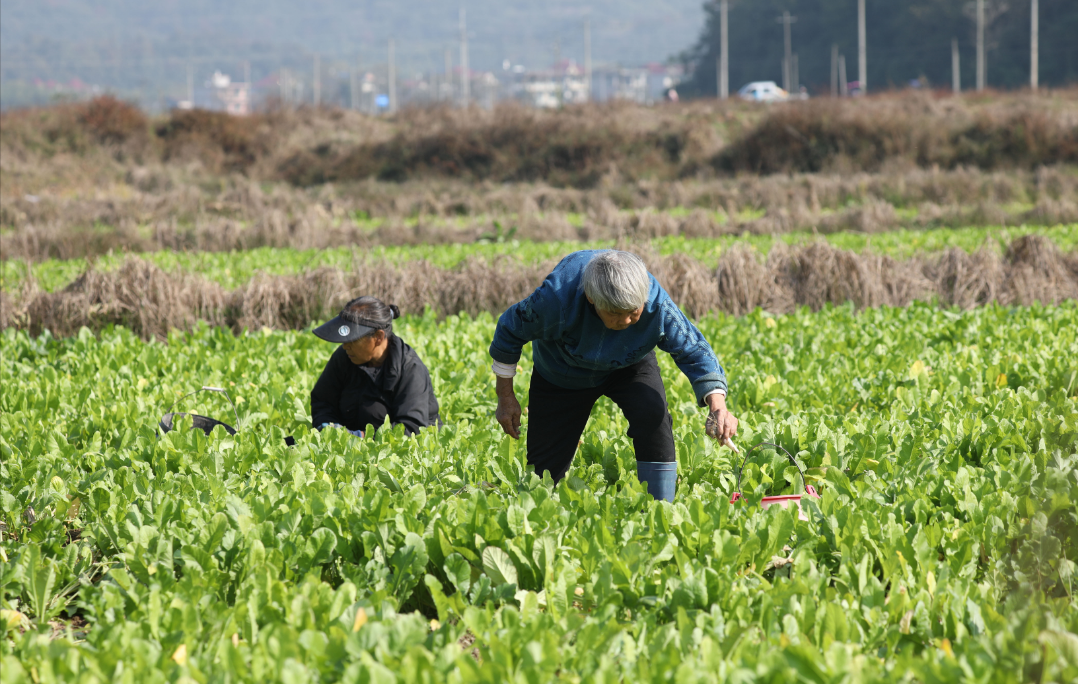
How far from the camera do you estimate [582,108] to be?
115 ft

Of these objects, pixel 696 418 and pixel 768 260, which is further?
pixel 768 260

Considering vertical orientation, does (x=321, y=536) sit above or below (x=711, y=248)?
below

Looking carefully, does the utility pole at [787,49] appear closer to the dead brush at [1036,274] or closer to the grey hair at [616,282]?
the dead brush at [1036,274]

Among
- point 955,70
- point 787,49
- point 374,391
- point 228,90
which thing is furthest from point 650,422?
point 228,90

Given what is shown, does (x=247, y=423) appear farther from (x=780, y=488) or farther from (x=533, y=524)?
(x=780, y=488)

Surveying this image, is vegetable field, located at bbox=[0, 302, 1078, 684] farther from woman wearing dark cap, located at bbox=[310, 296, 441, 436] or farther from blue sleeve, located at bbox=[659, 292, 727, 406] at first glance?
blue sleeve, located at bbox=[659, 292, 727, 406]

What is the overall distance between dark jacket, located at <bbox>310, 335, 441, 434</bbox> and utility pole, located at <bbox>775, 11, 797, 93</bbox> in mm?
69880

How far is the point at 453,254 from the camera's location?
527 inches

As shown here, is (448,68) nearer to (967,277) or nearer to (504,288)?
(504,288)

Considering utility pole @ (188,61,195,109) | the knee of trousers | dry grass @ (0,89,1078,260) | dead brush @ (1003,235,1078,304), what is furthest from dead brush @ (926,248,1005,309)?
A: utility pole @ (188,61,195,109)

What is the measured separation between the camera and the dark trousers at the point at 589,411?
4.07 m

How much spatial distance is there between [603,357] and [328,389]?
6.85ft

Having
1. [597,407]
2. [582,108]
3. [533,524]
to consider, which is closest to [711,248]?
[597,407]

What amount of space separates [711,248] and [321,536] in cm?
1030
